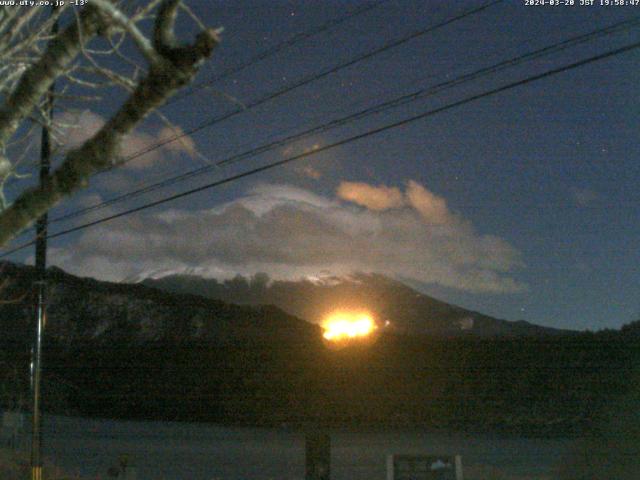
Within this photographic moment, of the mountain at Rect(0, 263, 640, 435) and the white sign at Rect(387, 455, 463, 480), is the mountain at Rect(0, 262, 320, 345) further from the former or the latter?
the white sign at Rect(387, 455, 463, 480)

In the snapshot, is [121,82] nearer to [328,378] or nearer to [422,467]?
[422,467]

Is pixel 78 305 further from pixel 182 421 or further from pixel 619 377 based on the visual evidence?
pixel 619 377

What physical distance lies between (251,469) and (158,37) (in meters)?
22.4

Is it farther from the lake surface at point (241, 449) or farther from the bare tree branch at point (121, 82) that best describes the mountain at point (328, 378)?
the bare tree branch at point (121, 82)

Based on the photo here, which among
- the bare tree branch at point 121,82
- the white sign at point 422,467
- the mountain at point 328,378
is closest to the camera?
the bare tree branch at point 121,82

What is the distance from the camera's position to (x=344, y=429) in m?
38.3

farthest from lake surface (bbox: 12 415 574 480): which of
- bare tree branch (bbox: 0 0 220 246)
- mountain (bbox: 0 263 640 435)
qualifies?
bare tree branch (bbox: 0 0 220 246)

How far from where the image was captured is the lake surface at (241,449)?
24.7m

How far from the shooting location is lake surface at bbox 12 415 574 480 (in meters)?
24.7

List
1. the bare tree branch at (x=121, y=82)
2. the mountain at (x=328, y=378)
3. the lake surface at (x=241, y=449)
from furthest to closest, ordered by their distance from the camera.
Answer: the mountain at (x=328, y=378)
the lake surface at (x=241, y=449)
the bare tree branch at (x=121, y=82)

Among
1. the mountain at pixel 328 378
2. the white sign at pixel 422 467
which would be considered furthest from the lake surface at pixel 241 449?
the white sign at pixel 422 467

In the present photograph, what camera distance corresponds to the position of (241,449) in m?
30.9

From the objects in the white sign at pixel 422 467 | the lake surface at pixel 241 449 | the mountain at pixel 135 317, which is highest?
the mountain at pixel 135 317

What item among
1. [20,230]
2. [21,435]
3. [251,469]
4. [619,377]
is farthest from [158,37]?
[619,377]
